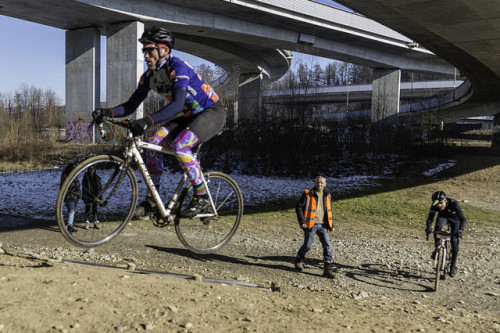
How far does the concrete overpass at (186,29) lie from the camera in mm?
29328

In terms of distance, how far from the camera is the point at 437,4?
12867mm

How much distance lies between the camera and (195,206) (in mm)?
5691

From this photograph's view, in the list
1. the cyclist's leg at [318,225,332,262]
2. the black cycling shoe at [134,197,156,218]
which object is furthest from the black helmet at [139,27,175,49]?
the cyclist's leg at [318,225,332,262]

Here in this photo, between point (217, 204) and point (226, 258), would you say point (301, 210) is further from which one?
point (217, 204)

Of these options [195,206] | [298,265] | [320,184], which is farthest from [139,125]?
[298,265]

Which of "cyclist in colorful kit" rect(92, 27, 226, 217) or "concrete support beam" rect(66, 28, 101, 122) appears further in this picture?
"concrete support beam" rect(66, 28, 101, 122)

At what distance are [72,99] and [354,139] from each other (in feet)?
73.3

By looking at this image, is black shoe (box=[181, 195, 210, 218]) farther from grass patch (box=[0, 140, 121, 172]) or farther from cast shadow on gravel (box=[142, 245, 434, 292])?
grass patch (box=[0, 140, 121, 172])

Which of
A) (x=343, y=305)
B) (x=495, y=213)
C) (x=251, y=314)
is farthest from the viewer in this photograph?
(x=495, y=213)

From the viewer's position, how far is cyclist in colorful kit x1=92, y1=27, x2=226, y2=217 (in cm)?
502

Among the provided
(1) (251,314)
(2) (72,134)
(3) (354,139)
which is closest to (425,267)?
(1) (251,314)

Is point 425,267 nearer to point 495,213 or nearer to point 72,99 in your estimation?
point 495,213

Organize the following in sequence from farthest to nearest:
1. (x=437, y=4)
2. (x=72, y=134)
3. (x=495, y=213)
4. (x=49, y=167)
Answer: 1. (x=72, y=134)
2. (x=49, y=167)
3. (x=495, y=213)
4. (x=437, y=4)

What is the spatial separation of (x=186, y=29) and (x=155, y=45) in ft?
96.6
